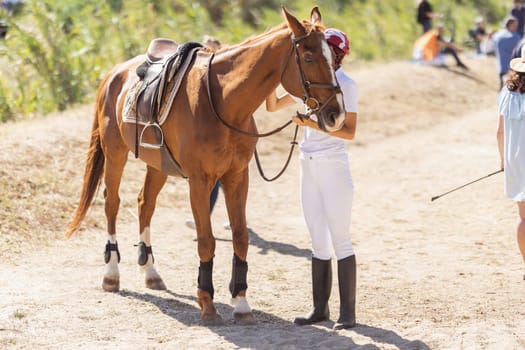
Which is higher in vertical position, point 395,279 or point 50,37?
point 50,37

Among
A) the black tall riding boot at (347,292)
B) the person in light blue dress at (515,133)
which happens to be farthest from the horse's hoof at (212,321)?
the person in light blue dress at (515,133)

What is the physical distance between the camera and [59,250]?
27.1 feet

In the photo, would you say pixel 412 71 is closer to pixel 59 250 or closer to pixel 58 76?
pixel 58 76

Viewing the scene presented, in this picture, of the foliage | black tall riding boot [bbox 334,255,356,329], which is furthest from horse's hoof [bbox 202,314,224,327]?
the foliage

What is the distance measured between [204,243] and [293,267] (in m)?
1.94

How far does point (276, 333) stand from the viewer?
5.78 metres

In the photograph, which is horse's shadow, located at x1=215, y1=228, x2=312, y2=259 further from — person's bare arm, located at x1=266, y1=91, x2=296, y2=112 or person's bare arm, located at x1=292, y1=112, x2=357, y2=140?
person's bare arm, located at x1=292, y1=112, x2=357, y2=140

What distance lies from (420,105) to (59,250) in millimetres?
10428

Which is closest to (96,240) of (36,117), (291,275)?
(291,275)

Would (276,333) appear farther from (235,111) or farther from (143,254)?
(143,254)

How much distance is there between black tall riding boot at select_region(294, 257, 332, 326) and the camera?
600 cm

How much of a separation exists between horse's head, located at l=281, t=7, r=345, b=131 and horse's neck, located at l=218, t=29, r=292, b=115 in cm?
15

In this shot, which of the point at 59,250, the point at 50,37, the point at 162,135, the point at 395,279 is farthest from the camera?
the point at 50,37

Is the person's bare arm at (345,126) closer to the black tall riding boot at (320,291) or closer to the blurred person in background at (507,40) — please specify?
the black tall riding boot at (320,291)
